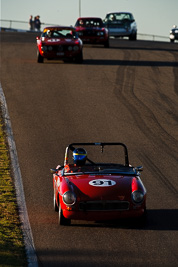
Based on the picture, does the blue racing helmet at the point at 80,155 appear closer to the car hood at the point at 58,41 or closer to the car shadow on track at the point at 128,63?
the car hood at the point at 58,41

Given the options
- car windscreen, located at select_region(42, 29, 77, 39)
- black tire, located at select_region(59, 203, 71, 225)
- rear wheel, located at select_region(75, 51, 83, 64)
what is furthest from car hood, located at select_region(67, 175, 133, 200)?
rear wheel, located at select_region(75, 51, 83, 64)

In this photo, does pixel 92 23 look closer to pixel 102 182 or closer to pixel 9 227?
pixel 102 182

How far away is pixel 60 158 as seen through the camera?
53.0 ft

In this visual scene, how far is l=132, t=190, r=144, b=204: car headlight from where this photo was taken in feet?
34.3

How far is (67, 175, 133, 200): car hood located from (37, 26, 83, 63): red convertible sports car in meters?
17.8

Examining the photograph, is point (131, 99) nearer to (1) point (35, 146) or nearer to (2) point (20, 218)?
(1) point (35, 146)

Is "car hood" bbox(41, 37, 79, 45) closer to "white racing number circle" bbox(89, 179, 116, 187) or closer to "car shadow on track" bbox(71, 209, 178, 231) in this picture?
"car shadow on track" bbox(71, 209, 178, 231)

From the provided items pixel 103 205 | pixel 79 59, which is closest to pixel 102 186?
pixel 103 205

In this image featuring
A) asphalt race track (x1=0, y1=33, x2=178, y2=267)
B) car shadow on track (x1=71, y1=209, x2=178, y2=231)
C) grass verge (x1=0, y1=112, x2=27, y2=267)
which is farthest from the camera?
car shadow on track (x1=71, y1=209, x2=178, y2=231)

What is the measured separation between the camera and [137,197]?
10484mm

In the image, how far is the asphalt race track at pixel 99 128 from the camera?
9.62 metres

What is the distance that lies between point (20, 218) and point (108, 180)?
5.44 ft

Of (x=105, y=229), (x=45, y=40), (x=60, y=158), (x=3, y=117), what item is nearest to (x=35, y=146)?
(x=60, y=158)

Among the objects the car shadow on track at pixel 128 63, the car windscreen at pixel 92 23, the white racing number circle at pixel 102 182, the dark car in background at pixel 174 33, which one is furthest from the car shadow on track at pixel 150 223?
the dark car in background at pixel 174 33
